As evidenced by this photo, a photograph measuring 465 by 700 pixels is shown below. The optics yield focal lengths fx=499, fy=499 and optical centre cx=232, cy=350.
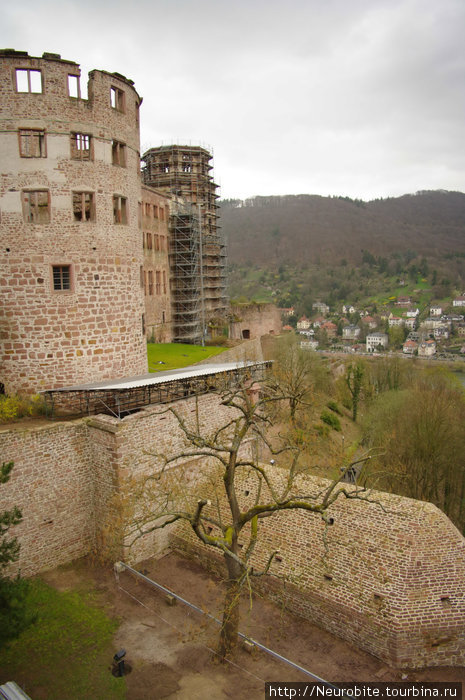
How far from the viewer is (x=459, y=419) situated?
30094mm

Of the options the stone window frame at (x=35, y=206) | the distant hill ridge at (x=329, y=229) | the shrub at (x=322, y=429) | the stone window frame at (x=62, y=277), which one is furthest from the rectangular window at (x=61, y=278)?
the distant hill ridge at (x=329, y=229)

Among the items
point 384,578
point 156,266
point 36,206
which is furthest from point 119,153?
point 156,266

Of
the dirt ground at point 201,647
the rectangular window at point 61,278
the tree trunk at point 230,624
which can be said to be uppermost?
the rectangular window at point 61,278

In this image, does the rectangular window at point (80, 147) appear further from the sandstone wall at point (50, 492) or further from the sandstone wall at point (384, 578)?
the sandstone wall at point (384, 578)

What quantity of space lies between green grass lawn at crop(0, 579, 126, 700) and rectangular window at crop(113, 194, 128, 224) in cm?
1215

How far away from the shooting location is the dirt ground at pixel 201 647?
37.0 ft

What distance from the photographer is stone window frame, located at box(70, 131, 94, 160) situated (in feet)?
55.2

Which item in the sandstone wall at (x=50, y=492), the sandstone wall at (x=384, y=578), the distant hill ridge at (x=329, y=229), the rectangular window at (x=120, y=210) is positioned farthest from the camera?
the distant hill ridge at (x=329, y=229)

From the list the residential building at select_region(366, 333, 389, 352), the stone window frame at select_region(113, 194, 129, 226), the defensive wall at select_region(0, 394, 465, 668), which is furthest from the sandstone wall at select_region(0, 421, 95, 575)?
the residential building at select_region(366, 333, 389, 352)

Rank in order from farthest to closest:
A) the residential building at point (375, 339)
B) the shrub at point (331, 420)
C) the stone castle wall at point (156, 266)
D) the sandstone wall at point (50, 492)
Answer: the residential building at point (375, 339)
the stone castle wall at point (156, 266)
the shrub at point (331, 420)
the sandstone wall at point (50, 492)

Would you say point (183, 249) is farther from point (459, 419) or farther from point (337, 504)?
point (337, 504)

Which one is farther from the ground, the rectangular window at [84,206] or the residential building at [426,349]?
the rectangular window at [84,206]

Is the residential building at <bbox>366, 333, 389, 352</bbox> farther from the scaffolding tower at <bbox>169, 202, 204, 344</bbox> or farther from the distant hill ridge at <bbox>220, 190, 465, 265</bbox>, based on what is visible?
the scaffolding tower at <bbox>169, 202, 204, 344</bbox>

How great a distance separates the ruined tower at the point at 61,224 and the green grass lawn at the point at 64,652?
6994 mm
